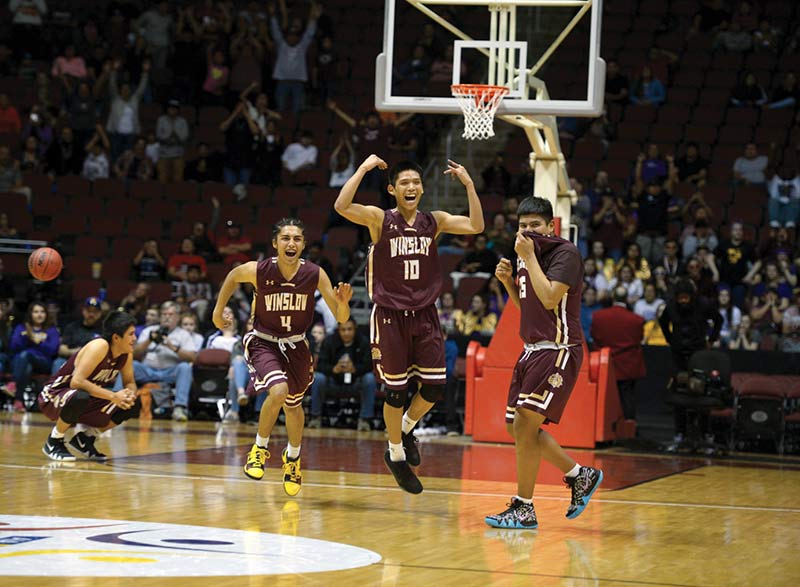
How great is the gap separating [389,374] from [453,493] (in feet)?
4.04

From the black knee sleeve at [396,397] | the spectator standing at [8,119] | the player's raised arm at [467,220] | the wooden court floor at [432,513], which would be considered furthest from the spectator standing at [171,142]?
the black knee sleeve at [396,397]

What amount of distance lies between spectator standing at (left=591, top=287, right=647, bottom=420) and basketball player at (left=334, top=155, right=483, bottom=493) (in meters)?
6.00

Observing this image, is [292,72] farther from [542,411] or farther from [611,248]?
[542,411]

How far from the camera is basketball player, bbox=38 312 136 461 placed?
32.2ft

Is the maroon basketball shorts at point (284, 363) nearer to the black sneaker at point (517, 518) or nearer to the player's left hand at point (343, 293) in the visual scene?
the player's left hand at point (343, 293)

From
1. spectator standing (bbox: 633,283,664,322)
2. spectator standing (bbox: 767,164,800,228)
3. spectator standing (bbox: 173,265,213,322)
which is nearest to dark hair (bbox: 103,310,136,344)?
spectator standing (bbox: 173,265,213,322)

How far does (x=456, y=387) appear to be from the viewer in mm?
14609

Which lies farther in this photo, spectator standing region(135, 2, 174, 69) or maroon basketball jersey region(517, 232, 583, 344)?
spectator standing region(135, 2, 174, 69)

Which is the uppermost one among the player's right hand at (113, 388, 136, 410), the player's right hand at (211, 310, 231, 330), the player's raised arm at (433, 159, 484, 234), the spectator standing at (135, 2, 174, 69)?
the spectator standing at (135, 2, 174, 69)

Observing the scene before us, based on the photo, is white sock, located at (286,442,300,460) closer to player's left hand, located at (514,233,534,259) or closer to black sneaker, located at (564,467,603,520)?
black sneaker, located at (564,467,603,520)

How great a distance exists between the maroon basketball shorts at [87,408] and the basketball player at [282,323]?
2005 millimetres

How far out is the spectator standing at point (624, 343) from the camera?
13.7m

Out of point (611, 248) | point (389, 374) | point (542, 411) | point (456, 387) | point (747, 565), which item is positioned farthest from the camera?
point (611, 248)

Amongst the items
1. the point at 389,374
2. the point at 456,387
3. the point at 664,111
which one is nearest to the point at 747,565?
the point at 389,374
